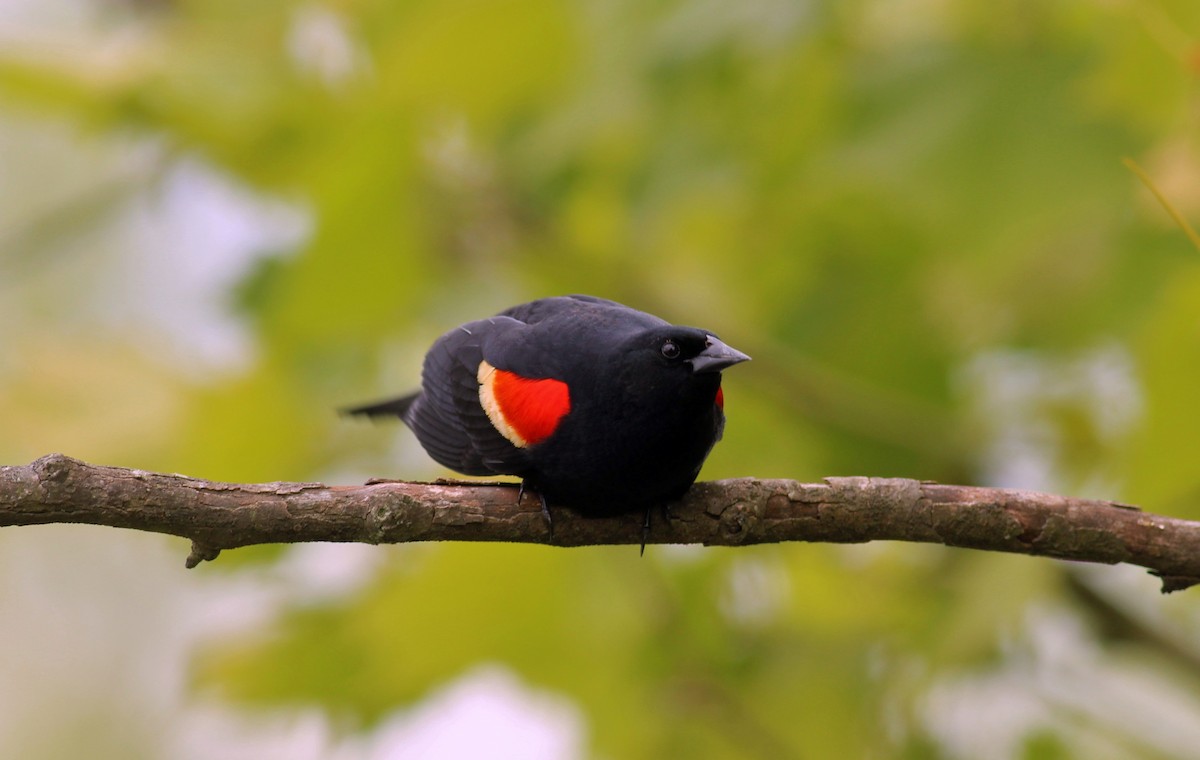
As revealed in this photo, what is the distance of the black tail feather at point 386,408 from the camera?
3273 millimetres

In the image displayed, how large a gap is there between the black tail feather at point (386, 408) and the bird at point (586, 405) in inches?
10.9

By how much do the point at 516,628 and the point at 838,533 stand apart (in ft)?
4.31

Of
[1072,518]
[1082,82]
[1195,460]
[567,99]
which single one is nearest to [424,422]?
[567,99]

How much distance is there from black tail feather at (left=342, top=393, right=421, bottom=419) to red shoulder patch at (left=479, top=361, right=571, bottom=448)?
1.69 ft

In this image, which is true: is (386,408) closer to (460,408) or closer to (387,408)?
(387,408)

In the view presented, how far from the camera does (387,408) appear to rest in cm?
331

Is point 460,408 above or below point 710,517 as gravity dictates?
above

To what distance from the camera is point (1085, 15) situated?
3305mm

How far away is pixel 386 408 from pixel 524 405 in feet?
2.41

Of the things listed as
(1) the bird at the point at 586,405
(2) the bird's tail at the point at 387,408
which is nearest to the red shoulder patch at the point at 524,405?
(1) the bird at the point at 586,405

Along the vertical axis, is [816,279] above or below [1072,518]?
above

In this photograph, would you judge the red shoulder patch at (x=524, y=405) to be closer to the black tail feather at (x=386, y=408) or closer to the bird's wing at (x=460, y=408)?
the bird's wing at (x=460, y=408)

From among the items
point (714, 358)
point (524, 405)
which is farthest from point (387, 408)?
point (714, 358)

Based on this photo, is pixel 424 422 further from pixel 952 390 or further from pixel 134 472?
pixel 952 390
